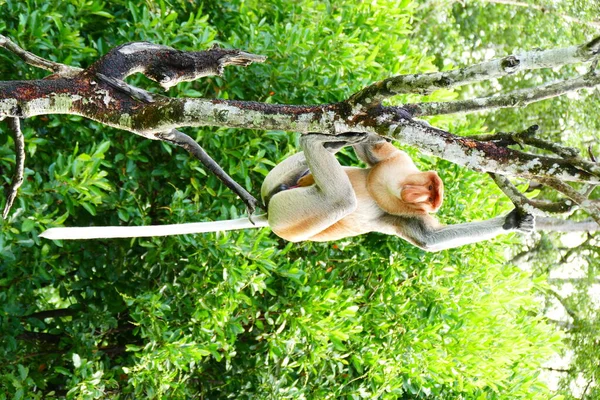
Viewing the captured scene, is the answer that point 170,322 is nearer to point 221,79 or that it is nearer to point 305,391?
point 305,391

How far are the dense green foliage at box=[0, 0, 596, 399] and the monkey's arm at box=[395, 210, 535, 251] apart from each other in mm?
1507

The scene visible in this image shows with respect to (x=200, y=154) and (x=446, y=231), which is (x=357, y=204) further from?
(x=200, y=154)

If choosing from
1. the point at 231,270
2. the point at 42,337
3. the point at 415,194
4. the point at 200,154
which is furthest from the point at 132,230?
the point at 42,337

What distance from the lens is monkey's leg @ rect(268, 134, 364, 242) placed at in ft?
7.87

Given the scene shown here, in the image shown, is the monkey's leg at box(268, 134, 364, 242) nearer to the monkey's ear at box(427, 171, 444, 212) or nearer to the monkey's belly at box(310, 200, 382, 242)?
the monkey's belly at box(310, 200, 382, 242)

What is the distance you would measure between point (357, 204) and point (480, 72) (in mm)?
843

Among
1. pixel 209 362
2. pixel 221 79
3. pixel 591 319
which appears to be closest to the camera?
pixel 221 79

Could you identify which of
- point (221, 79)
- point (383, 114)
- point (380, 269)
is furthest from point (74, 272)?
point (383, 114)

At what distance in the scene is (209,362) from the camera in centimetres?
502

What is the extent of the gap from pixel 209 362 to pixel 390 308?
132cm

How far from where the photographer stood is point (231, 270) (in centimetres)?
397

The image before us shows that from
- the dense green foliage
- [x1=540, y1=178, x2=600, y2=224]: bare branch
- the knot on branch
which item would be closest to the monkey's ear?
[x1=540, y1=178, x2=600, y2=224]: bare branch

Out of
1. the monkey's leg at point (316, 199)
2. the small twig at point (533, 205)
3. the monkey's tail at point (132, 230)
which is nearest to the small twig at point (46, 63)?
the monkey's tail at point (132, 230)

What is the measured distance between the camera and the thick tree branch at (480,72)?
173cm
